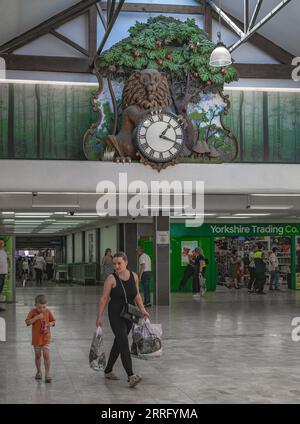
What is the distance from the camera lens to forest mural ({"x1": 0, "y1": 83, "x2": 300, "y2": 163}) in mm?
16312

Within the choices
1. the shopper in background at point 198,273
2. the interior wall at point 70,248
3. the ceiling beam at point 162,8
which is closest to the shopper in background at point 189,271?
the shopper in background at point 198,273

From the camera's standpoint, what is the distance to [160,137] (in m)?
15.9

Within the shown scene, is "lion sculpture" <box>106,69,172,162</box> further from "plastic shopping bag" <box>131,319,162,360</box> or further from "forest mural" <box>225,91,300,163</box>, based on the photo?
"plastic shopping bag" <box>131,319,162,360</box>

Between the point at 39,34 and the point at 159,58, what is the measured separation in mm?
3420

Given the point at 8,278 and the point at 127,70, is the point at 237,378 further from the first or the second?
the point at 8,278

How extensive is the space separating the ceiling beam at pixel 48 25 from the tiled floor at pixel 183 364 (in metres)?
6.70

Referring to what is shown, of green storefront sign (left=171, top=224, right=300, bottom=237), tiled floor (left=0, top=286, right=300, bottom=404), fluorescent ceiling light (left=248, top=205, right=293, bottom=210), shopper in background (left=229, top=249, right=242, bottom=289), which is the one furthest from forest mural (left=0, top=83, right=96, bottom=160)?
shopper in background (left=229, top=249, right=242, bottom=289)

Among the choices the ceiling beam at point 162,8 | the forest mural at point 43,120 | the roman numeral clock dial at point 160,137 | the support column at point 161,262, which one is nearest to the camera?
the roman numeral clock dial at point 160,137

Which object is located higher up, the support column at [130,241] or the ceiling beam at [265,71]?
the ceiling beam at [265,71]

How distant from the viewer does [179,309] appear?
18047 mm

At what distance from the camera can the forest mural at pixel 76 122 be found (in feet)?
53.5

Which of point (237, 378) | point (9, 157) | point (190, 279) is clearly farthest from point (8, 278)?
point (237, 378)

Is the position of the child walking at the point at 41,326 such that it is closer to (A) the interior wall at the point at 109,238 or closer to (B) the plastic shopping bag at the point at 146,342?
(B) the plastic shopping bag at the point at 146,342
